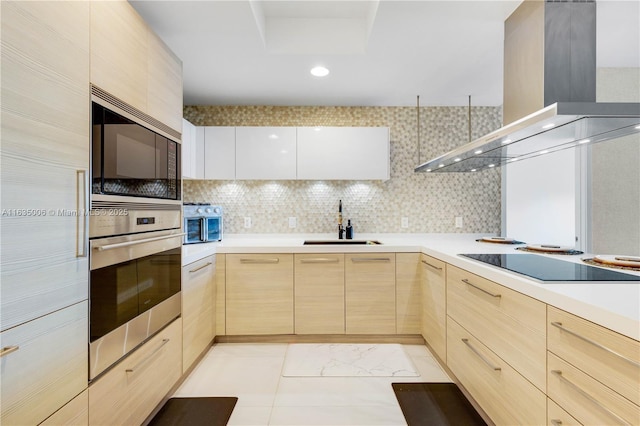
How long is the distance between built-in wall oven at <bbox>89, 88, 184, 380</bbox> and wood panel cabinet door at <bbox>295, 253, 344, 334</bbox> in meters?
1.04

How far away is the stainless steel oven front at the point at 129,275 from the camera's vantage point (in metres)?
1.24

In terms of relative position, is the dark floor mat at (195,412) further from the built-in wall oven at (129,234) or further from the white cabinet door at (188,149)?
the white cabinet door at (188,149)

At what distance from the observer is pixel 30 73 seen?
952 mm

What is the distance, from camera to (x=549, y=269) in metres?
1.45

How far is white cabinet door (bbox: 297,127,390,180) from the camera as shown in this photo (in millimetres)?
3033

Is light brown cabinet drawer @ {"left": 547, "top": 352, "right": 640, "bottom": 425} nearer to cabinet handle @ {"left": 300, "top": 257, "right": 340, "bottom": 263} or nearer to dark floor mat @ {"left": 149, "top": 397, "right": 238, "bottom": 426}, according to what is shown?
dark floor mat @ {"left": 149, "top": 397, "right": 238, "bottom": 426}

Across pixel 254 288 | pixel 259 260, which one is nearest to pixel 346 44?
pixel 259 260

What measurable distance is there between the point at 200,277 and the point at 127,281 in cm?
91

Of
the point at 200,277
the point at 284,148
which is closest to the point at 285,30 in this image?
the point at 284,148

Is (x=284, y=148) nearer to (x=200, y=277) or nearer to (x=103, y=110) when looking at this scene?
(x=200, y=277)

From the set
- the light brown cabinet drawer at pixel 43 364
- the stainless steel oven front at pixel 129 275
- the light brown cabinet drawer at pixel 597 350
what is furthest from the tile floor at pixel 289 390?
the light brown cabinet drawer at pixel 597 350

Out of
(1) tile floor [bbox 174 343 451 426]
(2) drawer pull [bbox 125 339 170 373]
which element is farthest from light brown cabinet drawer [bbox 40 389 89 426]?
(1) tile floor [bbox 174 343 451 426]

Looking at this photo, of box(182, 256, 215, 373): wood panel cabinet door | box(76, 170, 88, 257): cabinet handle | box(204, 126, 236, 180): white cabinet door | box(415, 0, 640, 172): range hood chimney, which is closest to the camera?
box(76, 170, 88, 257): cabinet handle

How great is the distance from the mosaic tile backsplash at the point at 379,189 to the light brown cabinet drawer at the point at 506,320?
1.47 m
